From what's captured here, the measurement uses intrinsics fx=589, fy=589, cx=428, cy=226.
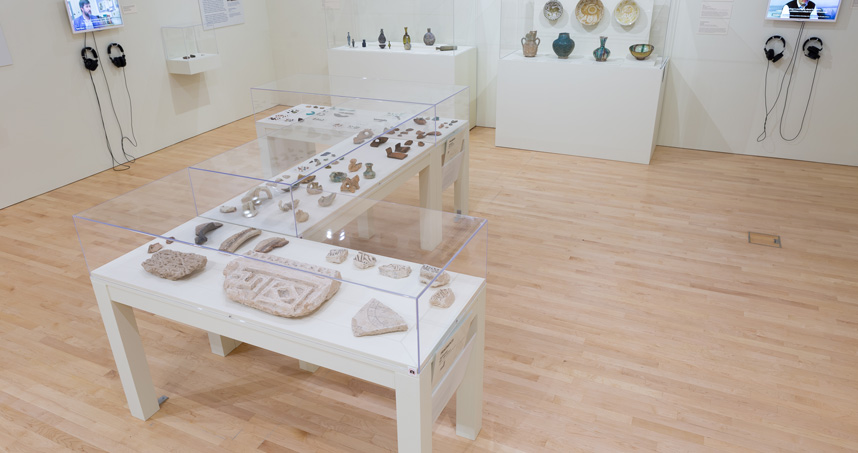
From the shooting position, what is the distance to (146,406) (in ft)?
9.54

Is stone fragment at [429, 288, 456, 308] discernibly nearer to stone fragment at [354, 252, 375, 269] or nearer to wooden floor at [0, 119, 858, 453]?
stone fragment at [354, 252, 375, 269]

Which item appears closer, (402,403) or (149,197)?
(402,403)

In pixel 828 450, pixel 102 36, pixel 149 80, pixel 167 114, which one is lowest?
pixel 828 450

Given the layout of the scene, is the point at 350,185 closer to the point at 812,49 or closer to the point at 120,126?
the point at 120,126

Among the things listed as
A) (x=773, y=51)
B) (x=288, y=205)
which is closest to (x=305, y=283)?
(x=288, y=205)

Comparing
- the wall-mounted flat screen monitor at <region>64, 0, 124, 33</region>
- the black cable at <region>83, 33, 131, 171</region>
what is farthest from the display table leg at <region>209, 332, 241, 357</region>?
the wall-mounted flat screen monitor at <region>64, 0, 124, 33</region>

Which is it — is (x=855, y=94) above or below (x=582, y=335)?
above

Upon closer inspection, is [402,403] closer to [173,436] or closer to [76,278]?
[173,436]

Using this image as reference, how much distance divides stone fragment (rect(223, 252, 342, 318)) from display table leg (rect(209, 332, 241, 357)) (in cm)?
106

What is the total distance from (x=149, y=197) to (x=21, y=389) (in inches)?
50.1

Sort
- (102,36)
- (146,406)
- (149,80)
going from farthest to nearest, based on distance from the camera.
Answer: (149,80) → (102,36) → (146,406)

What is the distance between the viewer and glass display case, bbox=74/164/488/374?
2.14 m

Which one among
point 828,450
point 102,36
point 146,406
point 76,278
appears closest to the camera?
point 828,450

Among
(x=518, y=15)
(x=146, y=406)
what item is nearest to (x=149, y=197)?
(x=146, y=406)
